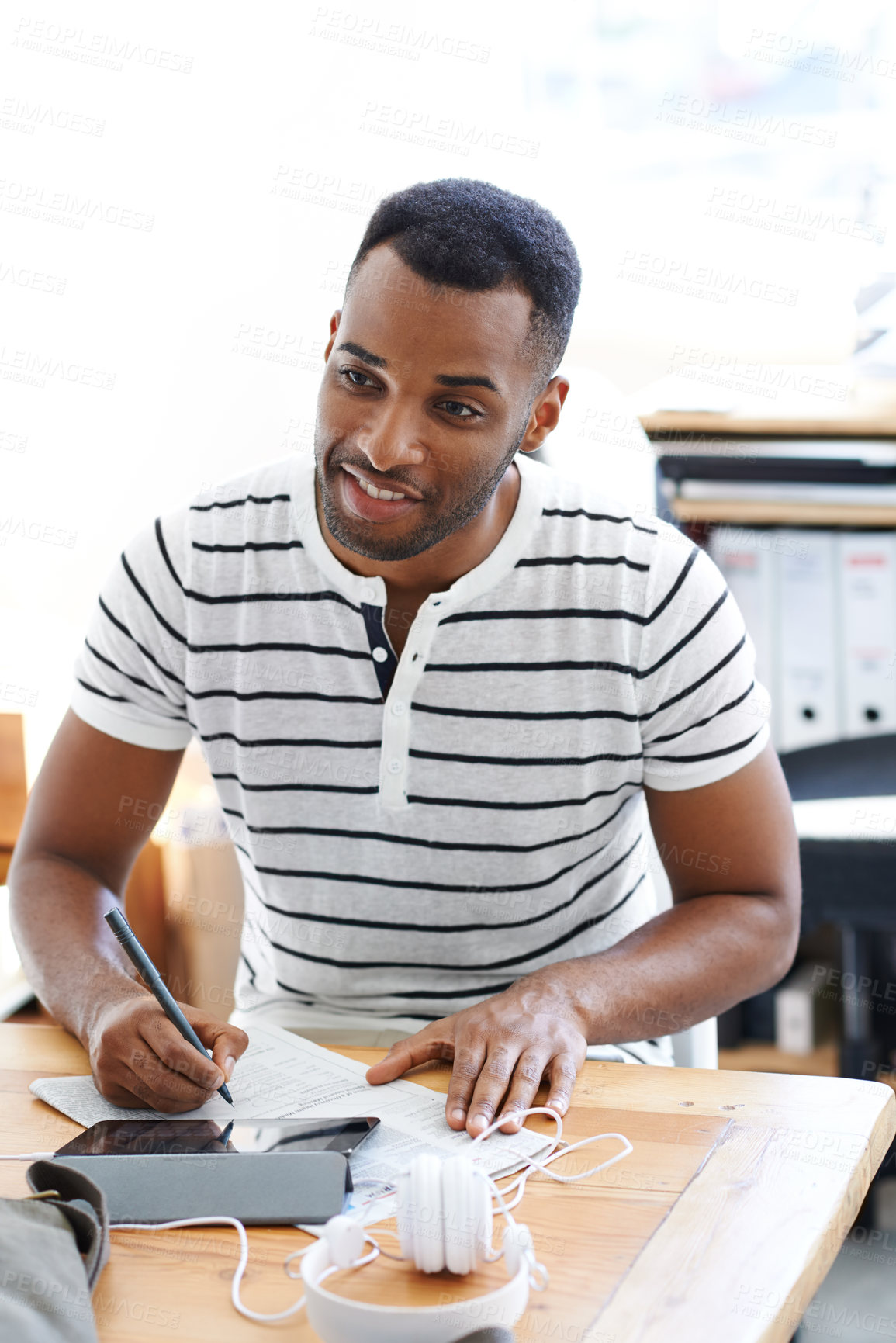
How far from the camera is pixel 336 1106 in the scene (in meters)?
0.87

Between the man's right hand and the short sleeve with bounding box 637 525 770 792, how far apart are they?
0.46 meters

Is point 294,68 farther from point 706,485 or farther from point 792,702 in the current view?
point 792,702

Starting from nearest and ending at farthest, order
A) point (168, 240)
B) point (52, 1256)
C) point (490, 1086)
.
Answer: point (52, 1256)
point (490, 1086)
point (168, 240)

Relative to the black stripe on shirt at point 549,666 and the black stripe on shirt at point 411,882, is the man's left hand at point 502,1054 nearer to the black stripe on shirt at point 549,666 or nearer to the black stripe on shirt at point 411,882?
the black stripe on shirt at point 411,882

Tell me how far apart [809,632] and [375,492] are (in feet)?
3.64

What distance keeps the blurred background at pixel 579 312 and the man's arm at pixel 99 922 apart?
310mm

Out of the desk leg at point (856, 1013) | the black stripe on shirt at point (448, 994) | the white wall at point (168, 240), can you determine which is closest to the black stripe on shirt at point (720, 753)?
the black stripe on shirt at point (448, 994)

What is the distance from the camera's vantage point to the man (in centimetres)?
111

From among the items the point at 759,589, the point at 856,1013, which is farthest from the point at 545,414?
the point at 856,1013

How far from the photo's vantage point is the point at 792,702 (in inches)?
80.5

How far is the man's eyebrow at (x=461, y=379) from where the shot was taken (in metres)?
1.08

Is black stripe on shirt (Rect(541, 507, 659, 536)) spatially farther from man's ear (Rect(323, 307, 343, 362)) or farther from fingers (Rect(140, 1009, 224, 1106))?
fingers (Rect(140, 1009, 224, 1106))

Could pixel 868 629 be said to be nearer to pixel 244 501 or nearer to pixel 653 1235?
pixel 244 501

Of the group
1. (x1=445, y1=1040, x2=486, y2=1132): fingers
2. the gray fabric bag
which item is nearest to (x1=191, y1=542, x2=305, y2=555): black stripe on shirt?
(x1=445, y1=1040, x2=486, y2=1132): fingers
